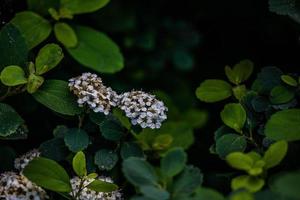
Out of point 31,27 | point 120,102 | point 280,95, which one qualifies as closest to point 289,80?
point 280,95

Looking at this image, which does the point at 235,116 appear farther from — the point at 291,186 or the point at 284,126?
the point at 291,186

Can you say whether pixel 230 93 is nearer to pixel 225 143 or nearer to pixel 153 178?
pixel 225 143

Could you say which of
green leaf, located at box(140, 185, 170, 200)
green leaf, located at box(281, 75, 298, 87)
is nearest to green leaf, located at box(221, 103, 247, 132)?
green leaf, located at box(281, 75, 298, 87)

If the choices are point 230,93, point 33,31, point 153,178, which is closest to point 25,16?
point 33,31

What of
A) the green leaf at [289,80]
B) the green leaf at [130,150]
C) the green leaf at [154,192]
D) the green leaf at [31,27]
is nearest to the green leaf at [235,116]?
the green leaf at [289,80]

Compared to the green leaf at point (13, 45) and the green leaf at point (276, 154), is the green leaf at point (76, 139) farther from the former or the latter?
the green leaf at point (276, 154)
